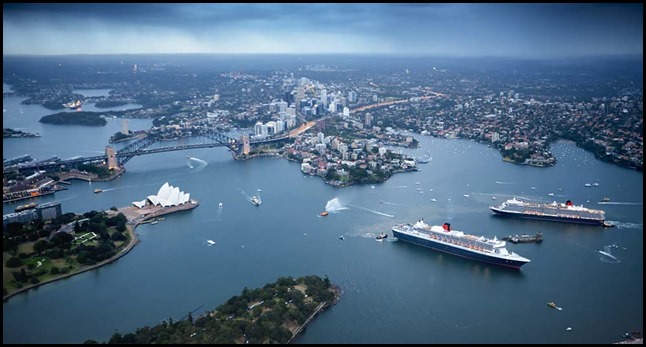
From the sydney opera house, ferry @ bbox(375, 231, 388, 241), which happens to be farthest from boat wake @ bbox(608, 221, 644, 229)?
the sydney opera house

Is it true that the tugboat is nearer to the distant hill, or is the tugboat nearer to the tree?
the tree

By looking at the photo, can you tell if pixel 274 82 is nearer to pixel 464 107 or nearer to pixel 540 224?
pixel 464 107

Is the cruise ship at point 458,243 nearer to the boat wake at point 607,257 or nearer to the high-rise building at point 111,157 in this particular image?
the boat wake at point 607,257

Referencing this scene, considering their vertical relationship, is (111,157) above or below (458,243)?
above

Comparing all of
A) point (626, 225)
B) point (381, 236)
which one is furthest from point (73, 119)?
point (626, 225)

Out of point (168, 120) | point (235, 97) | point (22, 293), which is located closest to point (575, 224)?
point (22, 293)

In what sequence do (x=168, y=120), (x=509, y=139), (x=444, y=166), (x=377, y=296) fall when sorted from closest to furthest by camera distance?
(x=377, y=296), (x=444, y=166), (x=509, y=139), (x=168, y=120)

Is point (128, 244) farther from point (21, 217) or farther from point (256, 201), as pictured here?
point (256, 201)
